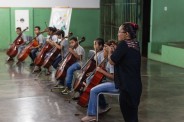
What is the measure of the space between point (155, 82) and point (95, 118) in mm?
3188

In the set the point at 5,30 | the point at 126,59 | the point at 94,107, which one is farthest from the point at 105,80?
the point at 5,30

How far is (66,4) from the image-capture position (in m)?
14.3

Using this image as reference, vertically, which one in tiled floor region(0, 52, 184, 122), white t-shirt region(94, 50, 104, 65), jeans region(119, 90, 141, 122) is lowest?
tiled floor region(0, 52, 184, 122)

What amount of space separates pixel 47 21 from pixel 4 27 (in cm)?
172

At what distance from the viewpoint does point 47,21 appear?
14273 mm

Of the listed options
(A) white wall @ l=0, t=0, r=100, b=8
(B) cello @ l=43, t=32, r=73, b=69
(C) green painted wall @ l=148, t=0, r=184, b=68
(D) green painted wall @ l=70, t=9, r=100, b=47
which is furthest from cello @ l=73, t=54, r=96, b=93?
(D) green painted wall @ l=70, t=9, r=100, b=47

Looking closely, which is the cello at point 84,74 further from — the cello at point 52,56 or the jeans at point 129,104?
the cello at point 52,56

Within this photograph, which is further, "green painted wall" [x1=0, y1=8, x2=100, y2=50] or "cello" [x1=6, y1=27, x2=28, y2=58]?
"green painted wall" [x1=0, y1=8, x2=100, y2=50]

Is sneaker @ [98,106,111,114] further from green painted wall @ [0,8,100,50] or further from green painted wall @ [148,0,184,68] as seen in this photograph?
green painted wall @ [0,8,100,50]

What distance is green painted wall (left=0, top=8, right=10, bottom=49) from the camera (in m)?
13.5

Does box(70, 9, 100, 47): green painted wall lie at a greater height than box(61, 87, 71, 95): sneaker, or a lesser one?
greater

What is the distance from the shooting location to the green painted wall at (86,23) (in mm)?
14641

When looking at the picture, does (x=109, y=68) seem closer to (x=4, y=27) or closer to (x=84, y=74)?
(x=84, y=74)

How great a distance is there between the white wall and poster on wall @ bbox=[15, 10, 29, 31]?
0.94 ft
